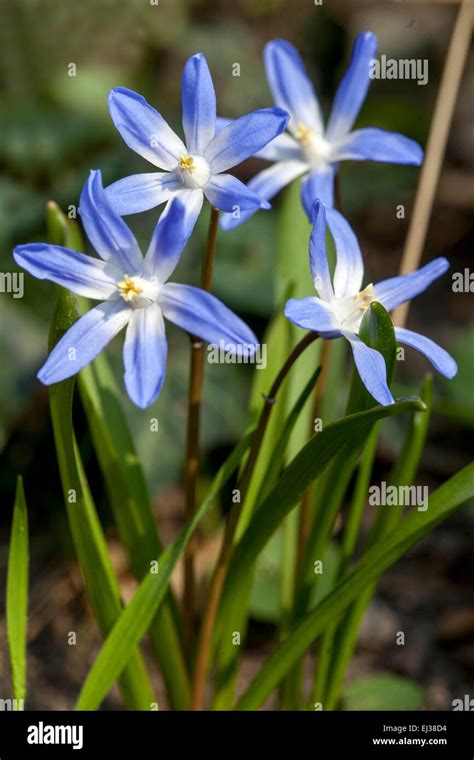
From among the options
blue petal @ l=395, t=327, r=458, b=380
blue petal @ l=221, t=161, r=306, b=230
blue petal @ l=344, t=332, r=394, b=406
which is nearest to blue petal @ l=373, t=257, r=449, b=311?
blue petal @ l=395, t=327, r=458, b=380

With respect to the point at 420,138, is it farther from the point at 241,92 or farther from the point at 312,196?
the point at 312,196

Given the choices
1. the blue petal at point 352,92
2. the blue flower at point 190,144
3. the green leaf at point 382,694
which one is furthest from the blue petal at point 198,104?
the green leaf at point 382,694

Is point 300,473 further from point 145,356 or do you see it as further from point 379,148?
point 379,148

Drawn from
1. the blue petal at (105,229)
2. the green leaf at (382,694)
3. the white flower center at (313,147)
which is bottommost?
the green leaf at (382,694)

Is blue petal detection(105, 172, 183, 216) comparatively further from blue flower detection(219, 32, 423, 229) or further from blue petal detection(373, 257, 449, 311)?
blue petal detection(373, 257, 449, 311)

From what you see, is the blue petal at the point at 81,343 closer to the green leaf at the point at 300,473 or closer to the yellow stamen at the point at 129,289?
the yellow stamen at the point at 129,289

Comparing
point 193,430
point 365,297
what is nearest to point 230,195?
point 365,297
